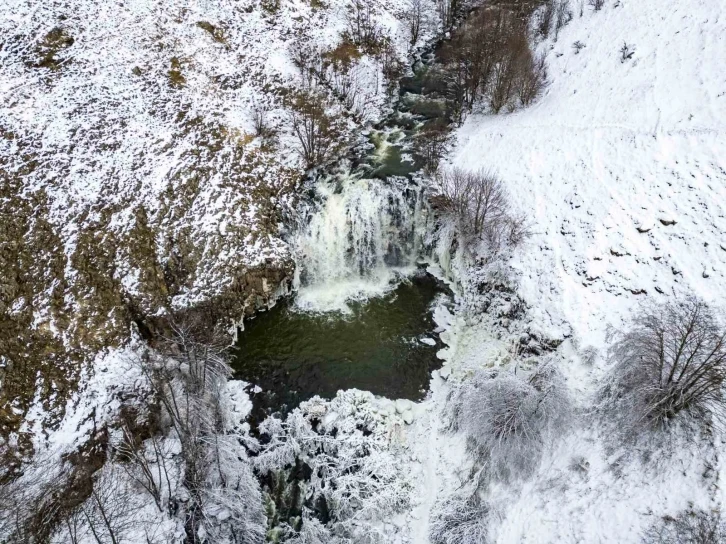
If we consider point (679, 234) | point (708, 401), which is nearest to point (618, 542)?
point (708, 401)

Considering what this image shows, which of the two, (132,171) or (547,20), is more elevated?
(547,20)

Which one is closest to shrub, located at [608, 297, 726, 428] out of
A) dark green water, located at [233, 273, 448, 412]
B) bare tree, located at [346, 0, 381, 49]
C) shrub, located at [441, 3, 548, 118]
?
dark green water, located at [233, 273, 448, 412]

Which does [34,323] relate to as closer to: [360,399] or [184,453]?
[184,453]

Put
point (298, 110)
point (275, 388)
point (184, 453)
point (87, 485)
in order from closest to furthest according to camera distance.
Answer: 1. point (184, 453)
2. point (87, 485)
3. point (275, 388)
4. point (298, 110)

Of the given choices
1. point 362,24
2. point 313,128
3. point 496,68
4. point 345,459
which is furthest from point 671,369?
point 362,24

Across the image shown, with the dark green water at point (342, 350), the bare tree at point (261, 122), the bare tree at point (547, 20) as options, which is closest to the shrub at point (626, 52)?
the bare tree at point (547, 20)

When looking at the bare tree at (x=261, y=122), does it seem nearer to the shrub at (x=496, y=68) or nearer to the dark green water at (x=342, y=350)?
the dark green water at (x=342, y=350)

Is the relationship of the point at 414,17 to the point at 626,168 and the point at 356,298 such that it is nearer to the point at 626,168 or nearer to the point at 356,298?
the point at 626,168
